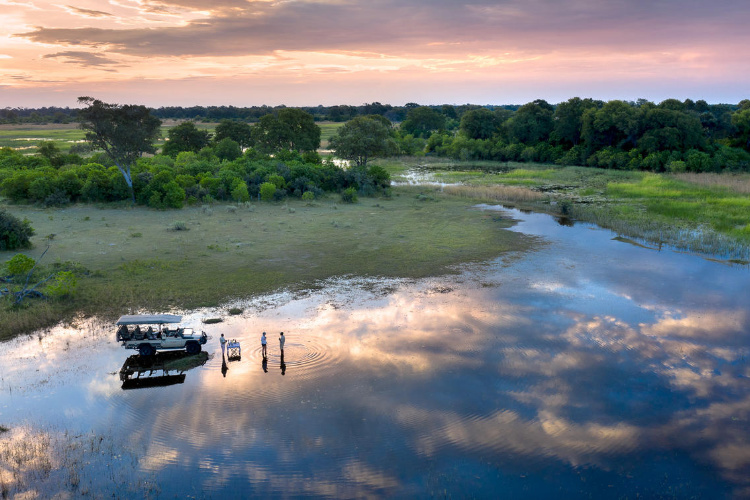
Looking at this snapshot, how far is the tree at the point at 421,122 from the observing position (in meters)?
138

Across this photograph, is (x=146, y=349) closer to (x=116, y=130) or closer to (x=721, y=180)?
(x=116, y=130)

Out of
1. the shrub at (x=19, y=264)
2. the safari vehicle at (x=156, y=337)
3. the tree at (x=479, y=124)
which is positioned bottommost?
the safari vehicle at (x=156, y=337)

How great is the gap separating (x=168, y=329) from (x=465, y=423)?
13.1 m

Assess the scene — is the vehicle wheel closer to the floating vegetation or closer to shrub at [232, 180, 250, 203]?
the floating vegetation

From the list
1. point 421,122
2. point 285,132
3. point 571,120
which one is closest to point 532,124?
point 571,120

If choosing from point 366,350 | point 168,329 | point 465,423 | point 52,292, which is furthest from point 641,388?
point 52,292

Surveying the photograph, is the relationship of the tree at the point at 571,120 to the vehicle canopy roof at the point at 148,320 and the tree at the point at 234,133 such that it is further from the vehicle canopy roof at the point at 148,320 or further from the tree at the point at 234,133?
the vehicle canopy roof at the point at 148,320

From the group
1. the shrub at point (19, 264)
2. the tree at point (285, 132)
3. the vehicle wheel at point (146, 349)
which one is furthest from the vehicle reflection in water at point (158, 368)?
the tree at point (285, 132)

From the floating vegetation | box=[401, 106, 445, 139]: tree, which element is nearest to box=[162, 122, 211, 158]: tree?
the floating vegetation

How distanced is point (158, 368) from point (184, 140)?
7003 centimetres

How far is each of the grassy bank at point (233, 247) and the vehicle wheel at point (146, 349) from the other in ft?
15.4

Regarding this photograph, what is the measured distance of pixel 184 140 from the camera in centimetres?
8188

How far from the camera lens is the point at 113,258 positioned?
33.7 m

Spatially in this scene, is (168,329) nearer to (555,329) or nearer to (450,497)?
(450,497)
